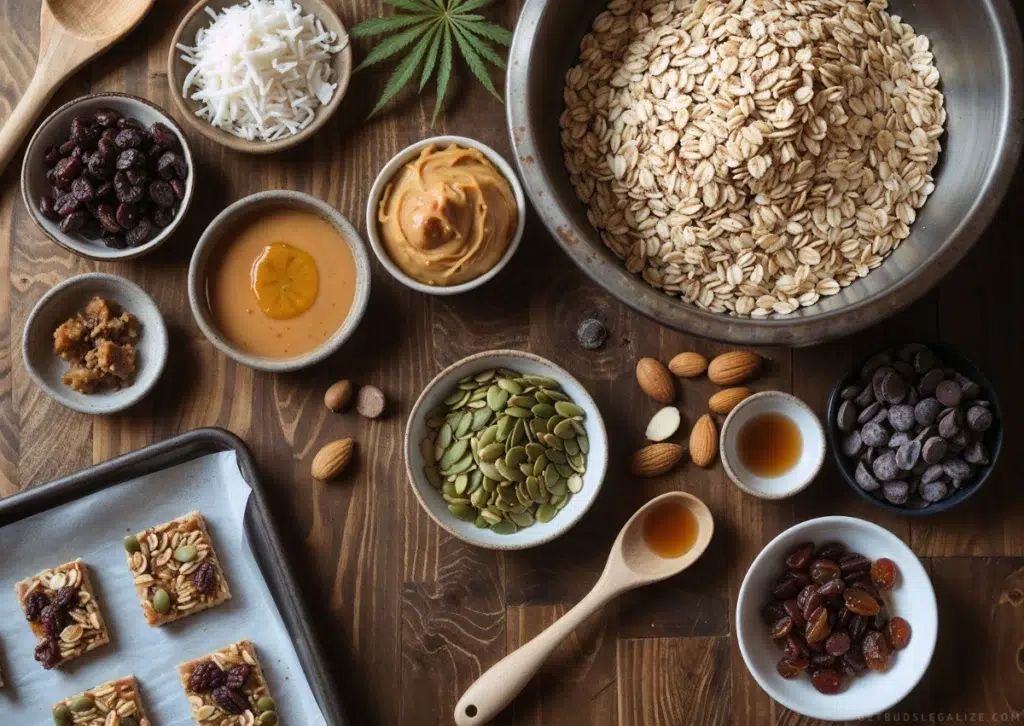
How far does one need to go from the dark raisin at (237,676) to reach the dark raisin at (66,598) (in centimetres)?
32

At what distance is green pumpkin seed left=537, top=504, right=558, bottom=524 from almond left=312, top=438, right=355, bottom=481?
38 cm

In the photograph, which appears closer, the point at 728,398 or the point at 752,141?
the point at 752,141

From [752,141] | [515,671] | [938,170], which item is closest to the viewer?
[752,141]

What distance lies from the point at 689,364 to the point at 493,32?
0.73 metres

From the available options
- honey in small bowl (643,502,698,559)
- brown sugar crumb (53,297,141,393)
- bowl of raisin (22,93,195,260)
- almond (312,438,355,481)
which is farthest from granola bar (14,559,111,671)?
honey in small bowl (643,502,698,559)

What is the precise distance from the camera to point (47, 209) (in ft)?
5.72

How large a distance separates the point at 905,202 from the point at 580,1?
0.65 meters

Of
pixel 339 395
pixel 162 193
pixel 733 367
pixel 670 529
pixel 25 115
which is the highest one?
pixel 25 115

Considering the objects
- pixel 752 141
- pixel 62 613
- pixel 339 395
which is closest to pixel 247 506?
pixel 339 395

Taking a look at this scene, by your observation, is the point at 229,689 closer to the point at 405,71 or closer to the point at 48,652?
the point at 48,652

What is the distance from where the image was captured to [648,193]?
158 cm

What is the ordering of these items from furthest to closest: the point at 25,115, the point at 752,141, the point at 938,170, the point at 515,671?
1. the point at 25,115
2. the point at 515,671
3. the point at 938,170
4. the point at 752,141

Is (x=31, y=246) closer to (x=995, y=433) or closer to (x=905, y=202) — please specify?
(x=905, y=202)

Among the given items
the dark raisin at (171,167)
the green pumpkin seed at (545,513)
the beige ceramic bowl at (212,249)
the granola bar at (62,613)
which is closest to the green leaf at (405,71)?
the beige ceramic bowl at (212,249)
